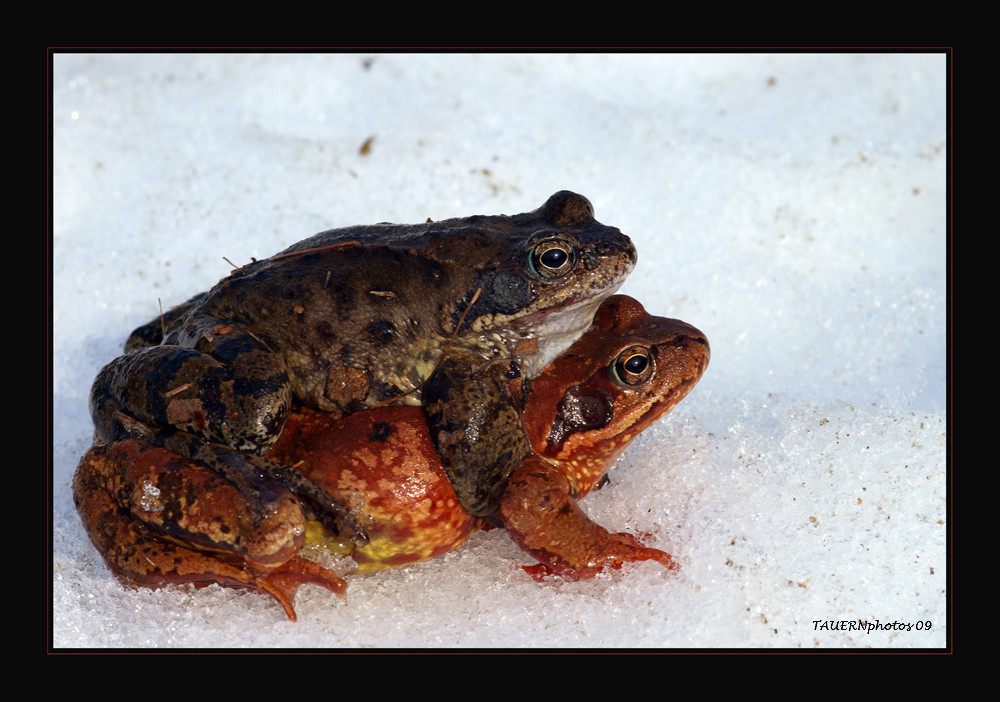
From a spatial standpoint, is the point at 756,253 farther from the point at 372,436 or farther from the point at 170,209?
the point at 170,209

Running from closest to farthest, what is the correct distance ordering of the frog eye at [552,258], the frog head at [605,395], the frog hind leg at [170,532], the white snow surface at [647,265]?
the frog hind leg at [170,532] < the frog eye at [552,258] < the white snow surface at [647,265] < the frog head at [605,395]

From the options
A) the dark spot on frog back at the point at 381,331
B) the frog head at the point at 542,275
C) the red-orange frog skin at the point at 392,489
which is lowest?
the red-orange frog skin at the point at 392,489

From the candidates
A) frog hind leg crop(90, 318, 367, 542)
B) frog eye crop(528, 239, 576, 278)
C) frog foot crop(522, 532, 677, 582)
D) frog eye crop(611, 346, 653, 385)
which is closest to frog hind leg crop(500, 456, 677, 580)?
frog foot crop(522, 532, 677, 582)

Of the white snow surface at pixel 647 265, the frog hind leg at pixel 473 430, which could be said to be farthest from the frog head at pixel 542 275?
the white snow surface at pixel 647 265

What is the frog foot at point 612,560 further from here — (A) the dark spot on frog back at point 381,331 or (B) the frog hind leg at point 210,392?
(B) the frog hind leg at point 210,392
